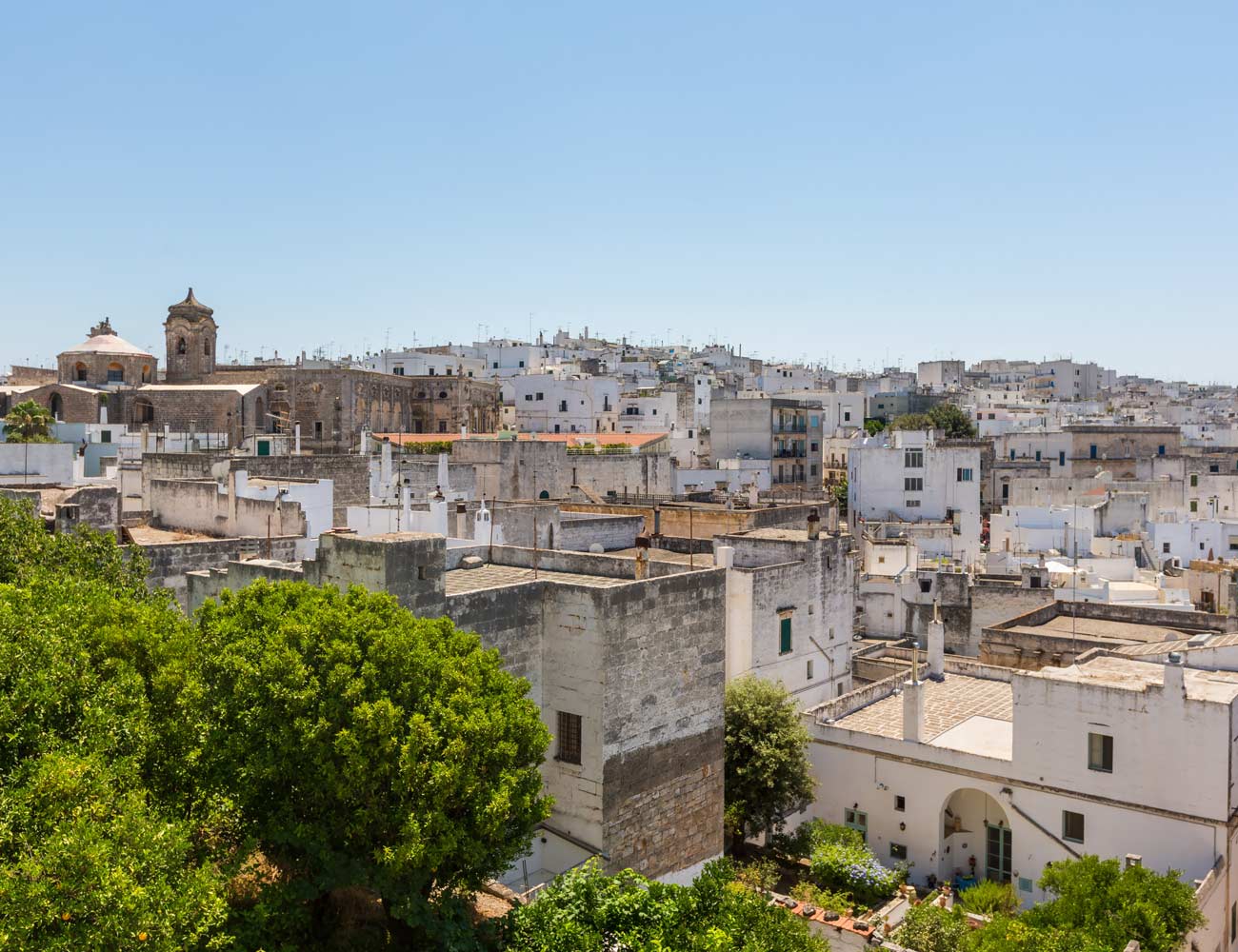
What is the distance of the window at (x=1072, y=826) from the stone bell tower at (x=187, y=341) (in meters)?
50.3

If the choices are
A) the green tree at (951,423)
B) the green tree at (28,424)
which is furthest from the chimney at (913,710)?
the green tree at (951,423)

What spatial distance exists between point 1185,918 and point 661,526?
18.6 metres

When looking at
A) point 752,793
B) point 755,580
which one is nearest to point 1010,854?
point 752,793

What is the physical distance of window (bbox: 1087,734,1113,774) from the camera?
19.2 meters

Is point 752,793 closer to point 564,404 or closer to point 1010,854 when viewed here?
point 1010,854

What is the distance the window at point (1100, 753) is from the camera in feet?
63.1

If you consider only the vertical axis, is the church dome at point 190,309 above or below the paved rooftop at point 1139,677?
above

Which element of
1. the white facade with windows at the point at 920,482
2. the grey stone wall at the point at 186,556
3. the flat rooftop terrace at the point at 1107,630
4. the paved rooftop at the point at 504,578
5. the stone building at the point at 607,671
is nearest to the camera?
the stone building at the point at 607,671

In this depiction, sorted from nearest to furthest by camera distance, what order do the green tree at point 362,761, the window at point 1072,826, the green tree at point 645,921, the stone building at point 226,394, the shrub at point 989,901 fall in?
the green tree at point 362,761
the green tree at point 645,921
the shrub at point 989,901
the window at point 1072,826
the stone building at point 226,394

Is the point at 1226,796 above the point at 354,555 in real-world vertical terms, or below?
below

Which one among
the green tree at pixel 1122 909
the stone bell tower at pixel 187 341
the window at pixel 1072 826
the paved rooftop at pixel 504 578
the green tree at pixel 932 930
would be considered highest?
the stone bell tower at pixel 187 341

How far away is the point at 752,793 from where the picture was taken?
20344 millimetres

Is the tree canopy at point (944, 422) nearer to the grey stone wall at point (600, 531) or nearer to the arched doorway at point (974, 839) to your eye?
the grey stone wall at point (600, 531)

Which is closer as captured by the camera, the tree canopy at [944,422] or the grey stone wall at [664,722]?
the grey stone wall at [664,722]
